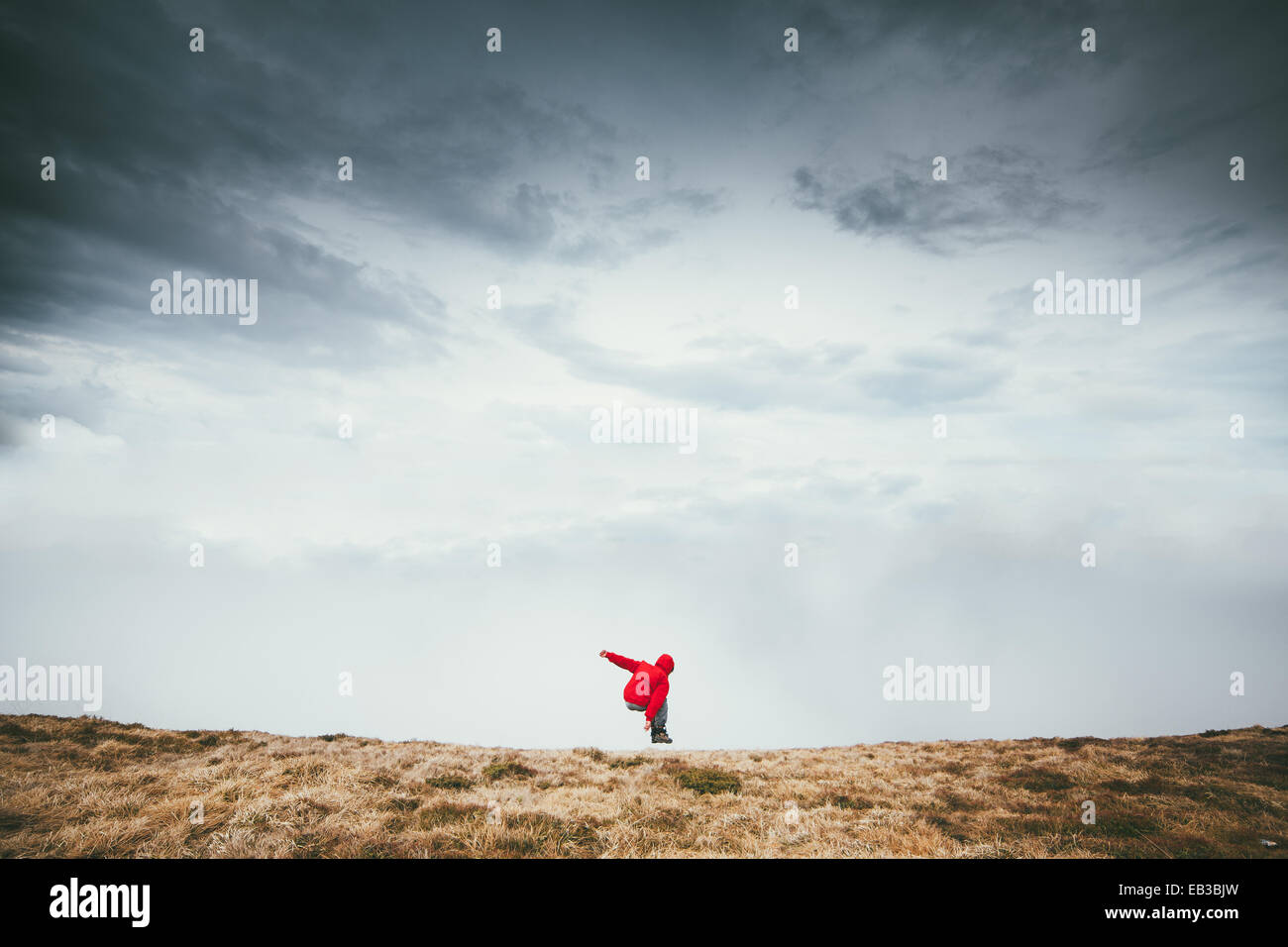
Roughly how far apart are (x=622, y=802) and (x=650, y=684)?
144 inches

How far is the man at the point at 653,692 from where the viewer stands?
14336 mm

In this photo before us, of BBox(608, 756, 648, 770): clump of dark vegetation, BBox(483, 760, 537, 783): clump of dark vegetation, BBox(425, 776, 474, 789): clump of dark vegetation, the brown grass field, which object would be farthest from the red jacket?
BBox(425, 776, 474, 789): clump of dark vegetation

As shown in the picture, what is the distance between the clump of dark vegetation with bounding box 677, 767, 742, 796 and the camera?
1231 centimetres

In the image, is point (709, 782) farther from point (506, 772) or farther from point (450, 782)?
point (450, 782)

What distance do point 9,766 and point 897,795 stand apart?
20.5 metres

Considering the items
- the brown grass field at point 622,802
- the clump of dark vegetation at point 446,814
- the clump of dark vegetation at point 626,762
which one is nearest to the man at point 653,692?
the brown grass field at point 622,802

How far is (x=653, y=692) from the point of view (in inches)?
565

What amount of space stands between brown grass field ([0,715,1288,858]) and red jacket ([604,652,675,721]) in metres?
1.67

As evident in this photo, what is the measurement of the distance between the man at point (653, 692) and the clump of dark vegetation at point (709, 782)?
128 centimetres

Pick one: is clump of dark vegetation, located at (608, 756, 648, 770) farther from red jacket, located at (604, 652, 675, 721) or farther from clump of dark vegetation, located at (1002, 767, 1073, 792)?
clump of dark vegetation, located at (1002, 767, 1073, 792)

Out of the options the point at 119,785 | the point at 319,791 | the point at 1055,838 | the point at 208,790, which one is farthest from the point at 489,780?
the point at 1055,838

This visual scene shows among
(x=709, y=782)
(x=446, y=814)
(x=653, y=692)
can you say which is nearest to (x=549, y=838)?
(x=446, y=814)

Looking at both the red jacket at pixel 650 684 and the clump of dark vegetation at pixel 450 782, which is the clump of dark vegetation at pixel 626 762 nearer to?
the red jacket at pixel 650 684
